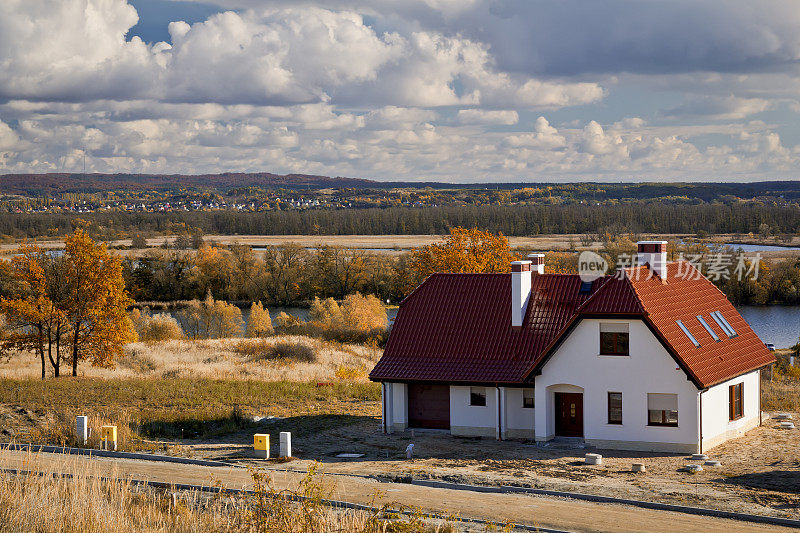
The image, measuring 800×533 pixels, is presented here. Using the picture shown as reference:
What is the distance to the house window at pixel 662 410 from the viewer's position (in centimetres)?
2867

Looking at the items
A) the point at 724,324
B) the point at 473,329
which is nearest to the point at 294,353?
the point at 473,329

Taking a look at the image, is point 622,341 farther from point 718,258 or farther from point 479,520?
point 718,258

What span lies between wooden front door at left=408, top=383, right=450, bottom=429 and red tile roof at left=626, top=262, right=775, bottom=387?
7957 millimetres

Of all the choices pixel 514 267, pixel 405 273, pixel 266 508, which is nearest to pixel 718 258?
pixel 405 273

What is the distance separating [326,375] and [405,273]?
1595 inches

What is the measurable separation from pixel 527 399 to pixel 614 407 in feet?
10.4

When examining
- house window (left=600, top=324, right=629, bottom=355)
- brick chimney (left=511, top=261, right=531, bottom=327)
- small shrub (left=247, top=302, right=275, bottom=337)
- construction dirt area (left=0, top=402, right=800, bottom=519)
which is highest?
brick chimney (left=511, top=261, right=531, bottom=327)

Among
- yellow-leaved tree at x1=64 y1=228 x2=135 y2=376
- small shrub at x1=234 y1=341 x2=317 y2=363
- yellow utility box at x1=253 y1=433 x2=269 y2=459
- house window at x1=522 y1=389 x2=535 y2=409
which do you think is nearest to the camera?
yellow utility box at x1=253 y1=433 x2=269 y2=459

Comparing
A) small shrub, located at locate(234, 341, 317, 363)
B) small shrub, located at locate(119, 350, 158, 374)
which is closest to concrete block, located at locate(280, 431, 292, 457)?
small shrub, located at locate(119, 350, 158, 374)

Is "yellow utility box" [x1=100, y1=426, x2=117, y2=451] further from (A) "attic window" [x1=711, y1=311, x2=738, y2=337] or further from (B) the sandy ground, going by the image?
(A) "attic window" [x1=711, y1=311, x2=738, y2=337]

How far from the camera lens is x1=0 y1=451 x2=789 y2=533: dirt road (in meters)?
18.9

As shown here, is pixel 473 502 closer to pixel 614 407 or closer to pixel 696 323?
pixel 614 407

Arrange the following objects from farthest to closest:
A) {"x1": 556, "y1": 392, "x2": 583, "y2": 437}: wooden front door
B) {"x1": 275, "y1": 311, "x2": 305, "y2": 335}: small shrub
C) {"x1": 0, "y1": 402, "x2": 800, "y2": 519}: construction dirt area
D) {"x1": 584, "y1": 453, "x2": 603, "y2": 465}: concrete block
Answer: {"x1": 275, "y1": 311, "x2": 305, "y2": 335}: small shrub → {"x1": 556, "y1": 392, "x2": 583, "y2": 437}: wooden front door → {"x1": 584, "y1": 453, "x2": 603, "y2": 465}: concrete block → {"x1": 0, "y1": 402, "x2": 800, "y2": 519}: construction dirt area

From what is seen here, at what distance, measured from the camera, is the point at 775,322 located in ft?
269
